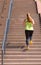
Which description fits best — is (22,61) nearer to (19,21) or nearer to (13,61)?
(13,61)

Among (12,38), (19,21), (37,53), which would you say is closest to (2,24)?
(19,21)

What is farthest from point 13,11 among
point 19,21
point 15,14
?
point 19,21

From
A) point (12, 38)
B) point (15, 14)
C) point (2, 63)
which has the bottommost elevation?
point (2, 63)

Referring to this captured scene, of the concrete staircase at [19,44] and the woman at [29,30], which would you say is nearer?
the concrete staircase at [19,44]

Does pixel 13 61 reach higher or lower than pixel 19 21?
lower

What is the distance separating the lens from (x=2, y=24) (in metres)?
15.6

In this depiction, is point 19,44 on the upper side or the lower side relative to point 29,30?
lower

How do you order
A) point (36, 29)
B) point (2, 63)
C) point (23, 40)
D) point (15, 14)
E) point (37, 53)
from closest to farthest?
point (2, 63)
point (37, 53)
point (23, 40)
point (36, 29)
point (15, 14)

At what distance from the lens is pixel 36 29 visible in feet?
49.2

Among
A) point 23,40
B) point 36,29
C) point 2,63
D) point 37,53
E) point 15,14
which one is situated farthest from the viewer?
point 15,14

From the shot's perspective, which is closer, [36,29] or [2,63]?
[2,63]

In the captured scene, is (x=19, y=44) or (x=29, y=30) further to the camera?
(x=19, y=44)

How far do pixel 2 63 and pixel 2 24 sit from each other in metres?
4.38

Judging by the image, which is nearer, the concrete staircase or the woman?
the concrete staircase
